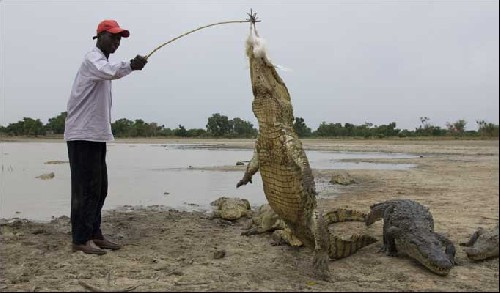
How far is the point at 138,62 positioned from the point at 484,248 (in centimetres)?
387

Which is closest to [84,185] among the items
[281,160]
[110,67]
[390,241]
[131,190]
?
[110,67]

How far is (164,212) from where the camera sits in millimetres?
7664

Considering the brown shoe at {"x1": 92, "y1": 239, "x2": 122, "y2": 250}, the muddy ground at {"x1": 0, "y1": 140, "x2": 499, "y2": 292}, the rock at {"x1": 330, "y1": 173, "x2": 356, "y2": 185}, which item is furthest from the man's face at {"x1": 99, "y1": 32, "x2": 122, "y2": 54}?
the rock at {"x1": 330, "y1": 173, "x2": 356, "y2": 185}

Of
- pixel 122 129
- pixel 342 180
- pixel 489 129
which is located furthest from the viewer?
pixel 122 129

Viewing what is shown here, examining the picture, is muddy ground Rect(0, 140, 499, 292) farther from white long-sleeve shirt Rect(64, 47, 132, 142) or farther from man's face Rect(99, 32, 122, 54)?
man's face Rect(99, 32, 122, 54)

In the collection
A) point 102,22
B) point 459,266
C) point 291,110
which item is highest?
point 102,22

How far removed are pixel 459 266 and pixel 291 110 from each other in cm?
233

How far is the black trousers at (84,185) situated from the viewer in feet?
16.0

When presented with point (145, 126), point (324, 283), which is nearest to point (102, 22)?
point (324, 283)

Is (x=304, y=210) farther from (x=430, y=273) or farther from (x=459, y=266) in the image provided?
(x=459, y=266)

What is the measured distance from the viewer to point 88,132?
4.87 metres

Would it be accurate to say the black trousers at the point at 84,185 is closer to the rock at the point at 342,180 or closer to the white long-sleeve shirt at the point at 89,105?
the white long-sleeve shirt at the point at 89,105

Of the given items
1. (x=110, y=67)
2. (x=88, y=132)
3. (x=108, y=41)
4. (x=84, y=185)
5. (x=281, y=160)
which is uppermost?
(x=108, y=41)

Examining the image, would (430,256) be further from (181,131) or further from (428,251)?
(181,131)
